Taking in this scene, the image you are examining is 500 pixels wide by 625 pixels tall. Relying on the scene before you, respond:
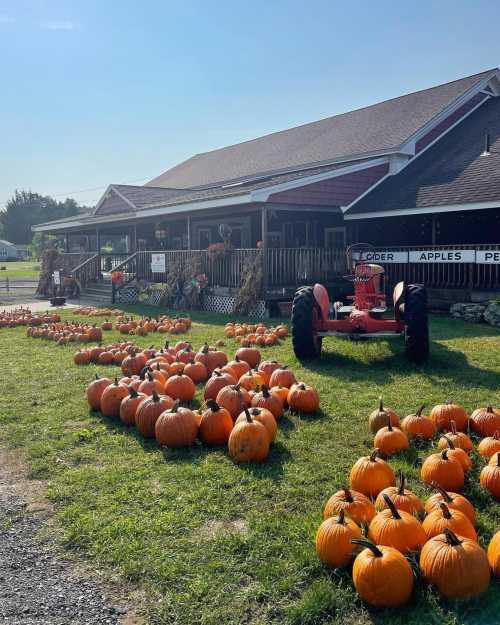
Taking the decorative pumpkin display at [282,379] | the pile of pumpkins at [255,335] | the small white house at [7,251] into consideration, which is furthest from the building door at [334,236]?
the small white house at [7,251]

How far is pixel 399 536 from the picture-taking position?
276 centimetres

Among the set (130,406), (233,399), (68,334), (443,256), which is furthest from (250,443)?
(443,256)

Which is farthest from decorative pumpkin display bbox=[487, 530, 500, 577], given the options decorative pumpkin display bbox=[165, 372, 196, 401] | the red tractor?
the red tractor

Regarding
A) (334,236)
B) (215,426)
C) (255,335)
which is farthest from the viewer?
(334,236)

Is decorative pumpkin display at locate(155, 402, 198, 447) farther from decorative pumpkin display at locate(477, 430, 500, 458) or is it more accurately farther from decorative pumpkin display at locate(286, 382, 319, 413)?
decorative pumpkin display at locate(477, 430, 500, 458)

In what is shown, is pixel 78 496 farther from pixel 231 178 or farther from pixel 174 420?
pixel 231 178

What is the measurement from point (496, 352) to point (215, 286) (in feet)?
30.0

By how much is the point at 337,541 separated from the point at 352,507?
12.1 inches

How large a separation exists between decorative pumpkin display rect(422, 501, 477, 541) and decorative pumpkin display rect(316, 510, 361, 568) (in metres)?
0.37

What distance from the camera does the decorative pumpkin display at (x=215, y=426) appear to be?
15.0 feet

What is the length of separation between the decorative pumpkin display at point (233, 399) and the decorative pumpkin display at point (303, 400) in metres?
0.49

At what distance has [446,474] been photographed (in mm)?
3598

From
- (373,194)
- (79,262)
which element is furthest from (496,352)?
(79,262)

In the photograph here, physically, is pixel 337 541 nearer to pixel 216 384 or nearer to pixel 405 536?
pixel 405 536
